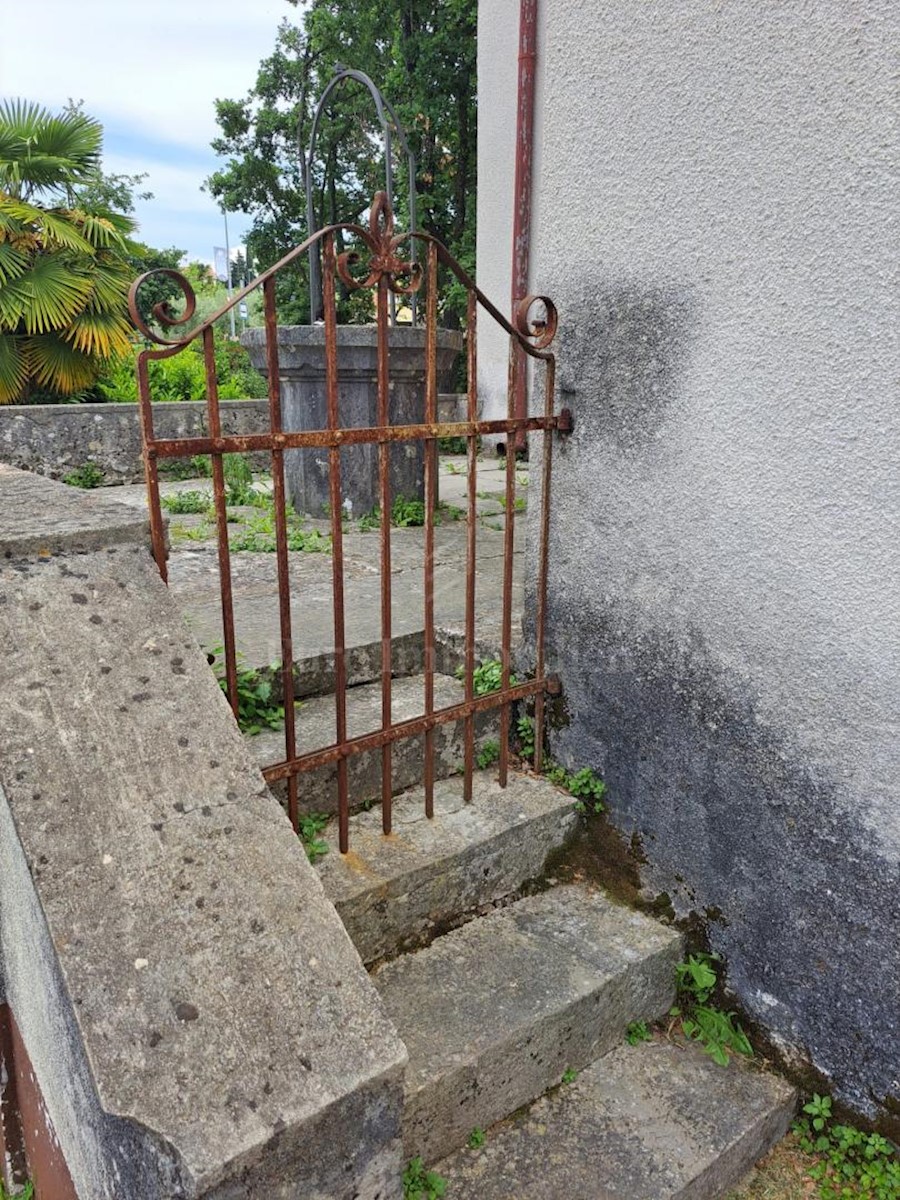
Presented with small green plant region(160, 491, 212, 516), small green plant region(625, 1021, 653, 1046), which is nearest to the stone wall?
small green plant region(160, 491, 212, 516)

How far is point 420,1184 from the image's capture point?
5.90 ft

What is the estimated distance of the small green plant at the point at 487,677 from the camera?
8.95ft

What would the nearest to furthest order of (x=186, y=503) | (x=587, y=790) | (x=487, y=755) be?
(x=587, y=790) < (x=487, y=755) < (x=186, y=503)

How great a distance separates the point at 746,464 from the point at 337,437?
0.95 meters

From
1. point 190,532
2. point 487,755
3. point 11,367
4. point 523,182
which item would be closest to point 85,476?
point 11,367

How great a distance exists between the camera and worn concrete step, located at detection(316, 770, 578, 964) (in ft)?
6.91

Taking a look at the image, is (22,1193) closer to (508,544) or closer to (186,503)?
(508,544)

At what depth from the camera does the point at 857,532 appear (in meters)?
1.80

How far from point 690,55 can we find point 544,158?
1.71 feet

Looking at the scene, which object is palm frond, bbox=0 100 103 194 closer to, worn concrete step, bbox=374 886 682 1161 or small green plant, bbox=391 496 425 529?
small green plant, bbox=391 496 425 529

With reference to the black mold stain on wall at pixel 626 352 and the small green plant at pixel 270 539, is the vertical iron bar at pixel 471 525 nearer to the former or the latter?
the black mold stain on wall at pixel 626 352

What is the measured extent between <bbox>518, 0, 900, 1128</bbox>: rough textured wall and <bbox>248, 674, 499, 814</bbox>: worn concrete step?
441mm

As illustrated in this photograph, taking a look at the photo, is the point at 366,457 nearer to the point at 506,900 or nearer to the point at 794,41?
the point at 506,900

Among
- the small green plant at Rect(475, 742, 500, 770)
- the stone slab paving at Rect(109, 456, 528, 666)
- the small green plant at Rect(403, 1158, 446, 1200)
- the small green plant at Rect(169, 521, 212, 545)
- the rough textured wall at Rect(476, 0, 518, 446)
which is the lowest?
the small green plant at Rect(403, 1158, 446, 1200)
